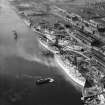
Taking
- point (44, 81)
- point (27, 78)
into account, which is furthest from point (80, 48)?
point (27, 78)

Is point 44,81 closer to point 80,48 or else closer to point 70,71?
point 70,71

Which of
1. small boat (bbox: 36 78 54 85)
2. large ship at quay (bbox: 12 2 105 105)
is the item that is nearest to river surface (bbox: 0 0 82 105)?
small boat (bbox: 36 78 54 85)

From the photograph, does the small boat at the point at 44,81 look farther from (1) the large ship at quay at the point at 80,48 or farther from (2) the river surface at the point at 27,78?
(1) the large ship at quay at the point at 80,48

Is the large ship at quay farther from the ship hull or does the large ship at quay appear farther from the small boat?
the small boat

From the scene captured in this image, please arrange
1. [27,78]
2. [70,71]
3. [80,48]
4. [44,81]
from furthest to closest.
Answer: [80,48] < [70,71] < [27,78] < [44,81]

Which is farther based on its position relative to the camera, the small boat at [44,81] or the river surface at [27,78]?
the small boat at [44,81]

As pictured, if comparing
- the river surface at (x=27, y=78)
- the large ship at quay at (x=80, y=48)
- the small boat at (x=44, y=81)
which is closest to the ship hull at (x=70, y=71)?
the large ship at quay at (x=80, y=48)
